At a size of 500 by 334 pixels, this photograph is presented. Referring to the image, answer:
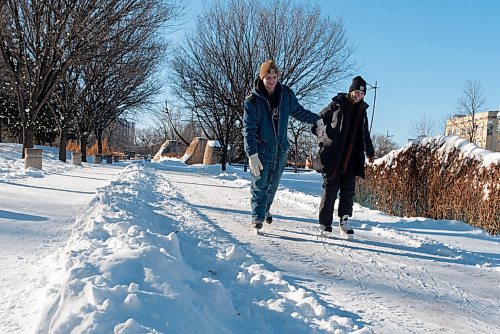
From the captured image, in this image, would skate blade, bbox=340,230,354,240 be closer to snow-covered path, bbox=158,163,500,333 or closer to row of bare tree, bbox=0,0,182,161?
snow-covered path, bbox=158,163,500,333

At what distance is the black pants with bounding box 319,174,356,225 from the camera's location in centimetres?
493

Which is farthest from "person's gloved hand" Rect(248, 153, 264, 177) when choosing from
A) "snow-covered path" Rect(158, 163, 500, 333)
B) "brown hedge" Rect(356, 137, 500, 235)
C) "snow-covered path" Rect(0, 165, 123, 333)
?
"brown hedge" Rect(356, 137, 500, 235)

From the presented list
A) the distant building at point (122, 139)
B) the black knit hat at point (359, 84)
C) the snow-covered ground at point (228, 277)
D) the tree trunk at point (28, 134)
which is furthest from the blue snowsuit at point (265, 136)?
the distant building at point (122, 139)

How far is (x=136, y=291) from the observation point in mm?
2158

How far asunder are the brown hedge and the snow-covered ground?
0.92 metres

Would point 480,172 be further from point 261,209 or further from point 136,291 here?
point 136,291

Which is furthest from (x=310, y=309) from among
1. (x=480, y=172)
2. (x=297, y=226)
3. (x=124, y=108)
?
(x=124, y=108)

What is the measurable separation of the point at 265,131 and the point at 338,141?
85cm

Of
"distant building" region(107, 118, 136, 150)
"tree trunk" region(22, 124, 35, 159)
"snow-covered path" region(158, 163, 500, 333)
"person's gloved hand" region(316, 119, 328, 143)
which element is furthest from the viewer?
"distant building" region(107, 118, 136, 150)

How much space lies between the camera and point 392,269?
3.71m

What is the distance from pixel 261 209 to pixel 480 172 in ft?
12.0

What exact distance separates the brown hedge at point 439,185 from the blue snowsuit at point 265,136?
3.00 metres

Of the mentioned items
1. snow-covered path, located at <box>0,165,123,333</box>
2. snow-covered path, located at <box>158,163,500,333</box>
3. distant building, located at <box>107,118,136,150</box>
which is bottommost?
snow-covered path, located at <box>158,163,500,333</box>

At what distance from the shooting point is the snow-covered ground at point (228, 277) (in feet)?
6.86
